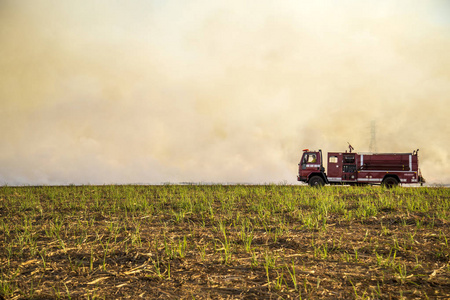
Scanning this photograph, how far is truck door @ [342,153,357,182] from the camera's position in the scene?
21047mm

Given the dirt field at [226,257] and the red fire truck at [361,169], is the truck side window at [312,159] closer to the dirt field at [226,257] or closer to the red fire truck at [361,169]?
the red fire truck at [361,169]

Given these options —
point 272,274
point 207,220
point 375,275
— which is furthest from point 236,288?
point 207,220

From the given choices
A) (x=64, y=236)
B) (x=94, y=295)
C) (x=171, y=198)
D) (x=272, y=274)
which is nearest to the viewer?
(x=94, y=295)

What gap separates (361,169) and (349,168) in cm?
71

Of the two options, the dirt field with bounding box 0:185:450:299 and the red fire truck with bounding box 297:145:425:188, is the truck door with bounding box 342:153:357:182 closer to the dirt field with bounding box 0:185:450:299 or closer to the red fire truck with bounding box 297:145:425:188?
the red fire truck with bounding box 297:145:425:188

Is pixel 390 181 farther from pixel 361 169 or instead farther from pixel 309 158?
pixel 309 158

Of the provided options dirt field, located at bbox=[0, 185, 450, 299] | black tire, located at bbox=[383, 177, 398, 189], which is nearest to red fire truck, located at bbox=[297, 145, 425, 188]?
black tire, located at bbox=[383, 177, 398, 189]

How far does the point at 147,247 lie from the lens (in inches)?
233

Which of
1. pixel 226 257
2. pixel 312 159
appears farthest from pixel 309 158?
pixel 226 257

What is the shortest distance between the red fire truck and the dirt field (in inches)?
454

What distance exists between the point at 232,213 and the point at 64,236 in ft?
13.3

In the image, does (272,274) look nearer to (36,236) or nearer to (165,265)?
(165,265)

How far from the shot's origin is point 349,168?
21.1 meters

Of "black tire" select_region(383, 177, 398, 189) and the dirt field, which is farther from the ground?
"black tire" select_region(383, 177, 398, 189)
